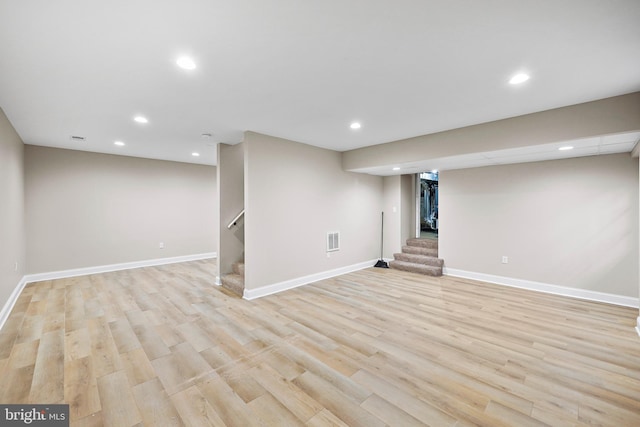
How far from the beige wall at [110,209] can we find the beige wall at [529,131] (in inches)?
204

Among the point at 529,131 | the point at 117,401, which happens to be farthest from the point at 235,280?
the point at 529,131

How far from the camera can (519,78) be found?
2490 mm

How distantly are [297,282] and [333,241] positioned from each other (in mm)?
1212

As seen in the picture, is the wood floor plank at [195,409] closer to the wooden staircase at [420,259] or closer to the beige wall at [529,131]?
the beige wall at [529,131]

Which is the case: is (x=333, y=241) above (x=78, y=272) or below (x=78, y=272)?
above

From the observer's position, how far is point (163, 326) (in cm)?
320

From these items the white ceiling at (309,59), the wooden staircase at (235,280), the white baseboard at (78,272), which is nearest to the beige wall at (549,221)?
the white ceiling at (309,59)

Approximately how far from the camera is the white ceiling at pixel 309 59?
5.42ft

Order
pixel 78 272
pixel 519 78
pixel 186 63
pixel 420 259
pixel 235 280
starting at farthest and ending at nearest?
1. pixel 420 259
2. pixel 78 272
3. pixel 235 280
4. pixel 519 78
5. pixel 186 63

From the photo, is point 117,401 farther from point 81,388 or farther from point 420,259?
point 420,259

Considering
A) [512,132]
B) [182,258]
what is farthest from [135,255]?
[512,132]

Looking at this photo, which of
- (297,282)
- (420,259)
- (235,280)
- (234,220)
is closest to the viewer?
(235,280)

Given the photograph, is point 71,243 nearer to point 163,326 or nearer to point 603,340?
point 163,326

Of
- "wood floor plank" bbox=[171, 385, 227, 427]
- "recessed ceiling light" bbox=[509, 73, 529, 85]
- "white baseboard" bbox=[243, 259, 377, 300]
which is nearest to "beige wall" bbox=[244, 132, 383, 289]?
"white baseboard" bbox=[243, 259, 377, 300]
